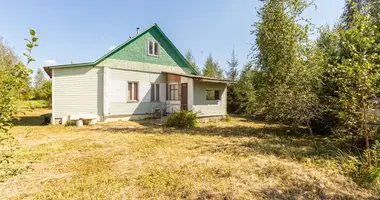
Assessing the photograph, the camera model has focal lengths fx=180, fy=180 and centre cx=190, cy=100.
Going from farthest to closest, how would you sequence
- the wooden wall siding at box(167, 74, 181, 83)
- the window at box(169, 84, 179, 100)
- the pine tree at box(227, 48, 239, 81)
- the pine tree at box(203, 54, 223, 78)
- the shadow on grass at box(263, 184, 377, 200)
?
1. the pine tree at box(203, 54, 223, 78)
2. the pine tree at box(227, 48, 239, 81)
3. the window at box(169, 84, 179, 100)
4. the wooden wall siding at box(167, 74, 181, 83)
5. the shadow on grass at box(263, 184, 377, 200)

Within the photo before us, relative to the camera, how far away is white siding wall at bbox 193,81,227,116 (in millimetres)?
12336

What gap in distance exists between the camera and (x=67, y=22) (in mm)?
13109

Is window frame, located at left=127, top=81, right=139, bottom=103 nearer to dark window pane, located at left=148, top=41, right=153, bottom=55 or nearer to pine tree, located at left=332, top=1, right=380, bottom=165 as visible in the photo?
dark window pane, located at left=148, top=41, right=153, bottom=55

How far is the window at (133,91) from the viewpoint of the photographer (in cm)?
1298

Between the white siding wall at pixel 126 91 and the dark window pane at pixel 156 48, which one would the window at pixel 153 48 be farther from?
the white siding wall at pixel 126 91

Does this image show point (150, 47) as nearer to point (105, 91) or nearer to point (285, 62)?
point (105, 91)

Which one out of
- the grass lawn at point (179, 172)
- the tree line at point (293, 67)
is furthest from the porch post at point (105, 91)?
the tree line at point (293, 67)

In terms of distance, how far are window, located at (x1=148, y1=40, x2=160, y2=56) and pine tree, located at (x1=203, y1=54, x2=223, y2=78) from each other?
11022mm

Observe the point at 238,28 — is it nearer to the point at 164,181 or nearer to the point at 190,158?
the point at 190,158

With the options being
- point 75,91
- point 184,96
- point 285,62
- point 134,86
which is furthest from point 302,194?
point 75,91

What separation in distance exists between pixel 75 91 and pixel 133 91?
3579mm

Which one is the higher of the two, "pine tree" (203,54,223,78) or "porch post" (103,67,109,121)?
"pine tree" (203,54,223,78)

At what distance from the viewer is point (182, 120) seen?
422 inches

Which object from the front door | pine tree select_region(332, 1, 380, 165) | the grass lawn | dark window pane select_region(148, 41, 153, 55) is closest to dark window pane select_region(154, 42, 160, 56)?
dark window pane select_region(148, 41, 153, 55)
